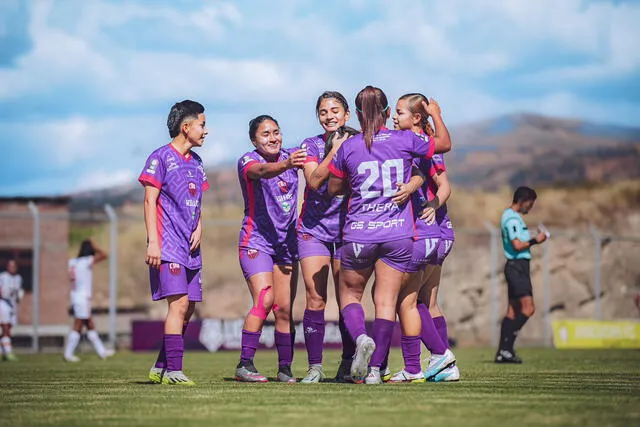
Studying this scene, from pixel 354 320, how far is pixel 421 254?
72 centimetres

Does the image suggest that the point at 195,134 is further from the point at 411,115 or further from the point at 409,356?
the point at 409,356

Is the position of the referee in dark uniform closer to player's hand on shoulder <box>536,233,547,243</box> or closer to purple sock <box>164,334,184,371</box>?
player's hand on shoulder <box>536,233,547,243</box>

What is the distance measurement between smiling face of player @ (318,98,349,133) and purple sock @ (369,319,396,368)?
1.63m

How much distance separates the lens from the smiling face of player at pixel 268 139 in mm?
9258

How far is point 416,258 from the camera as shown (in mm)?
8594

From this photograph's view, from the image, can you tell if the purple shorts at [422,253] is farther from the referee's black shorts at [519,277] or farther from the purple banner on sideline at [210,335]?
the purple banner on sideline at [210,335]

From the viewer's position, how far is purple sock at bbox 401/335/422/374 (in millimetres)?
8777

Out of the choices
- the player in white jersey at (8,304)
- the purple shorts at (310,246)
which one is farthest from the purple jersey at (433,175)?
the player in white jersey at (8,304)

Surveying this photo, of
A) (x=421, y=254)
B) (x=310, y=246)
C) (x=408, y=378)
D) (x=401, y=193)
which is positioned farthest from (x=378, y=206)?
(x=408, y=378)

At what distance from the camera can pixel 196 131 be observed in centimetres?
906

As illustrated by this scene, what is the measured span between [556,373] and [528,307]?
3.08m

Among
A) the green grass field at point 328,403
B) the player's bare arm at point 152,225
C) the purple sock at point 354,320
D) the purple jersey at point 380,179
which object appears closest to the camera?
the green grass field at point 328,403

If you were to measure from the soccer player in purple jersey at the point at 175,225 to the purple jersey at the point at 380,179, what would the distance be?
1.31 m

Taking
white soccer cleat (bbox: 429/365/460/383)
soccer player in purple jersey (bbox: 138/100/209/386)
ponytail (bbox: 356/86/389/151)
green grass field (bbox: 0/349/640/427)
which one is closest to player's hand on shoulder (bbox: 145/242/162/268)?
soccer player in purple jersey (bbox: 138/100/209/386)
